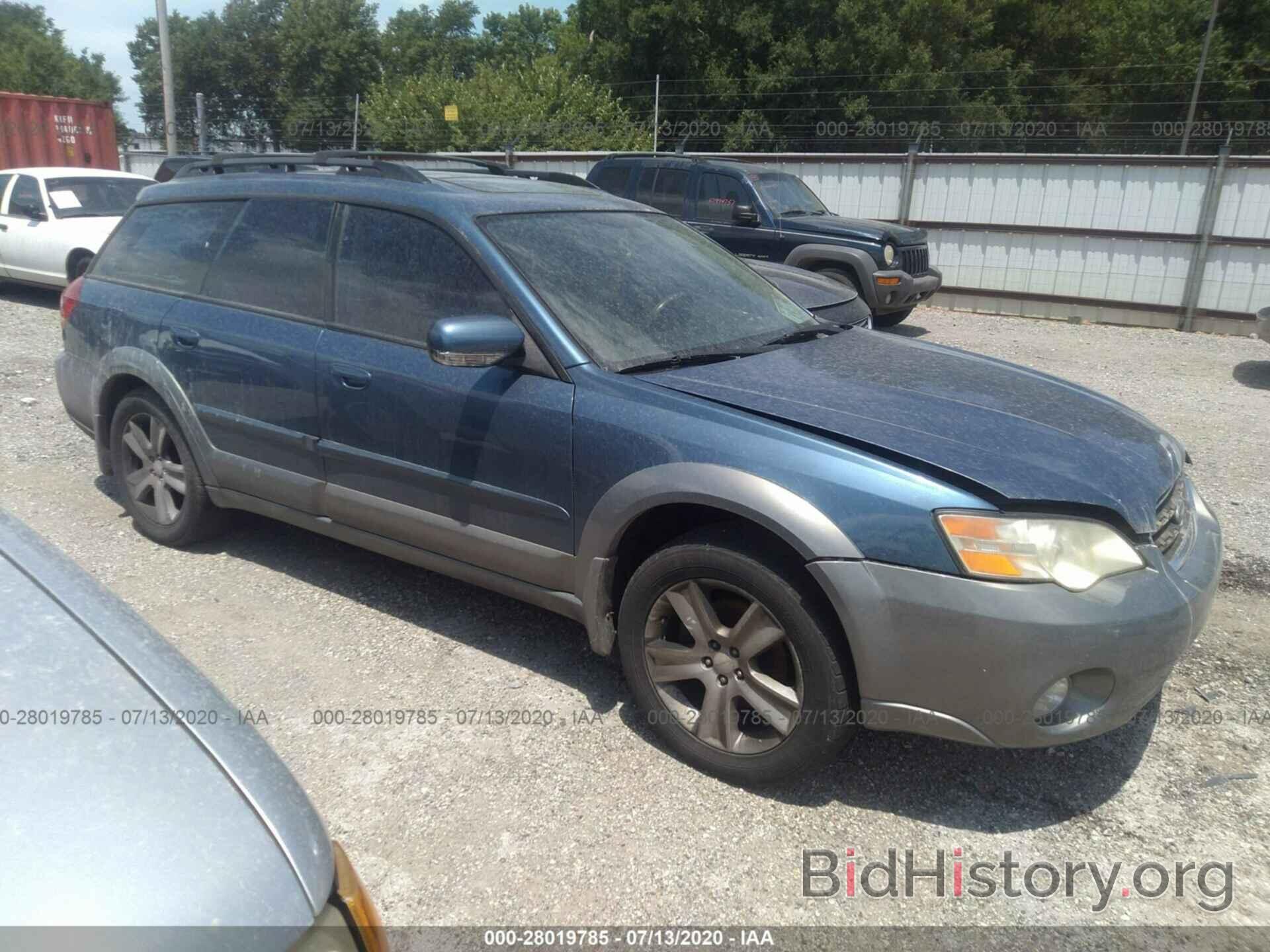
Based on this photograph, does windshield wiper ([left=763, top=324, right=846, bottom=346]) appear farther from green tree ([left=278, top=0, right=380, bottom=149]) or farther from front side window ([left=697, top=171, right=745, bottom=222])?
green tree ([left=278, top=0, right=380, bottom=149])

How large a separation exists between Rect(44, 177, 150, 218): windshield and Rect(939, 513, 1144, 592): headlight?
11143mm

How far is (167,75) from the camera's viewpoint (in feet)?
55.4

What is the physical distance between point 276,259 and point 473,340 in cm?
144

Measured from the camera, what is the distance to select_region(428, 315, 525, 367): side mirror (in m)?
2.98

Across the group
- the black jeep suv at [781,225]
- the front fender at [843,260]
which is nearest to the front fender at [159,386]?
the black jeep suv at [781,225]

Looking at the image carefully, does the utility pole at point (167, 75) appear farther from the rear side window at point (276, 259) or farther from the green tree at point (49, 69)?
the green tree at point (49, 69)

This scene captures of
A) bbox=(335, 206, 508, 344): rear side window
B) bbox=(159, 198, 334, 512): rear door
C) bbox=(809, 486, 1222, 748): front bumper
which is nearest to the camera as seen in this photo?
bbox=(809, 486, 1222, 748): front bumper

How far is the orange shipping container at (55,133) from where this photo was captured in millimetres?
15320

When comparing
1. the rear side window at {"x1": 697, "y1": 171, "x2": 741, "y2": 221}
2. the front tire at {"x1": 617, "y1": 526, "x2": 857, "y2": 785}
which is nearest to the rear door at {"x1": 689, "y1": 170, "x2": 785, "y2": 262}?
the rear side window at {"x1": 697, "y1": 171, "x2": 741, "y2": 221}

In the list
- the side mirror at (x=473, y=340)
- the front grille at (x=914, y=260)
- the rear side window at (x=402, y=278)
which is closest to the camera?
the side mirror at (x=473, y=340)

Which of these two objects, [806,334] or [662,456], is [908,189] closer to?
[806,334]

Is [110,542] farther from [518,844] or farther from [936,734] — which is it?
[936,734]

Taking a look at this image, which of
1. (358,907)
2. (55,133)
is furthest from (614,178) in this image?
(358,907)

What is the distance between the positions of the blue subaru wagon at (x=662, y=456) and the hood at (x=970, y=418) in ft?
0.04
